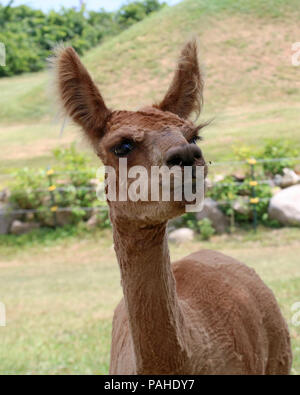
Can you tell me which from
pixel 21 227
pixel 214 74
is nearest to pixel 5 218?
pixel 21 227

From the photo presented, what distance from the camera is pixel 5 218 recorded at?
12539 millimetres

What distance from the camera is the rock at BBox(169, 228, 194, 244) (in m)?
11.1

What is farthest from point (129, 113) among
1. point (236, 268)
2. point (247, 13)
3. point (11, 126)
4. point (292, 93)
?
point (247, 13)

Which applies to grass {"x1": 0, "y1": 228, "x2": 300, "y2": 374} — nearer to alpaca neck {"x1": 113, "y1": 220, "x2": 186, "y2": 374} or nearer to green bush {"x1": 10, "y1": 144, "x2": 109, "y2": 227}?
green bush {"x1": 10, "y1": 144, "x2": 109, "y2": 227}

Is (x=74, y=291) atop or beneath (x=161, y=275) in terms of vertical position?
beneath

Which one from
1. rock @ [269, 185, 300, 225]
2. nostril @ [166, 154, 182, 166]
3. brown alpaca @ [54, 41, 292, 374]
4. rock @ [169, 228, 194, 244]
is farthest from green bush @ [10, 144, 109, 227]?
nostril @ [166, 154, 182, 166]

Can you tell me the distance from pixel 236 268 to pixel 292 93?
62.7 ft

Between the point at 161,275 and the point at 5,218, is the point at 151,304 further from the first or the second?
the point at 5,218

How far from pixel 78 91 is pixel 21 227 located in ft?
33.7

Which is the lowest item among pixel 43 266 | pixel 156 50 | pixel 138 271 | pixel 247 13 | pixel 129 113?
pixel 43 266

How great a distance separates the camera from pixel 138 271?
237 centimetres

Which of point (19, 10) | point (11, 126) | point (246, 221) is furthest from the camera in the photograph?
point (19, 10)

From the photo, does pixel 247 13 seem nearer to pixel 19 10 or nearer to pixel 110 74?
pixel 110 74

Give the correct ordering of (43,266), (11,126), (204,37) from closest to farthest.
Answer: (43,266)
(11,126)
(204,37)
